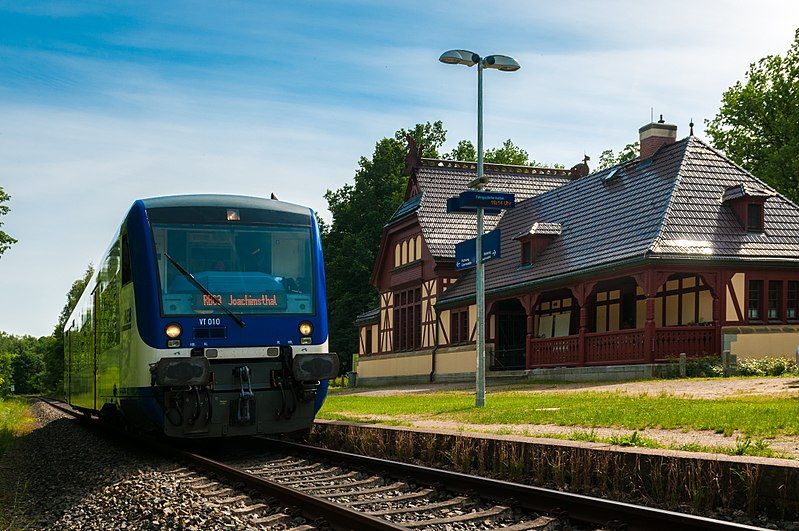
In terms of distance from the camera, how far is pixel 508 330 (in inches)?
1526

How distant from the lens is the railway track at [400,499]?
750cm

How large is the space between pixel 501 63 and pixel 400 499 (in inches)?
528

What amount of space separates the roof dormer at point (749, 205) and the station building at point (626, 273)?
0.04 metres

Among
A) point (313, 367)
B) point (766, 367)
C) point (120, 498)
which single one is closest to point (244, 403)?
point (313, 367)

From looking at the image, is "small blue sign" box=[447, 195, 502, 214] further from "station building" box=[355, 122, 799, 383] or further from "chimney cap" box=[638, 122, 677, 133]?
"chimney cap" box=[638, 122, 677, 133]

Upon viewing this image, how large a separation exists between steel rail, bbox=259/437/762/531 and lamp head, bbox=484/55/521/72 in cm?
1185

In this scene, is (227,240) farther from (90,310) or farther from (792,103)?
(792,103)

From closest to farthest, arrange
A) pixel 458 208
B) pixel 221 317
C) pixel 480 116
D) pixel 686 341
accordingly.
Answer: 1. pixel 221 317
2. pixel 458 208
3. pixel 480 116
4. pixel 686 341

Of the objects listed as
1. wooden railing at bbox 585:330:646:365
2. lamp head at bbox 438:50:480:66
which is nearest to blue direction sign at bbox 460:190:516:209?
lamp head at bbox 438:50:480:66

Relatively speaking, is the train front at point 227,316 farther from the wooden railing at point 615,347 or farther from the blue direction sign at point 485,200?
the wooden railing at point 615,347

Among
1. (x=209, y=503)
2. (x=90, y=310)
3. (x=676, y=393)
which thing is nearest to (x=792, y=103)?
(x=676, y=393)

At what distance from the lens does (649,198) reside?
103 feet

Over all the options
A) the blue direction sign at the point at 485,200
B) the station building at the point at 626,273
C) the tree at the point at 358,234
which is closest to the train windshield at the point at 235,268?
the blue direction sign at the point at 485,200

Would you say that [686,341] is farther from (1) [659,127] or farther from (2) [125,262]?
(2) [125,262]
